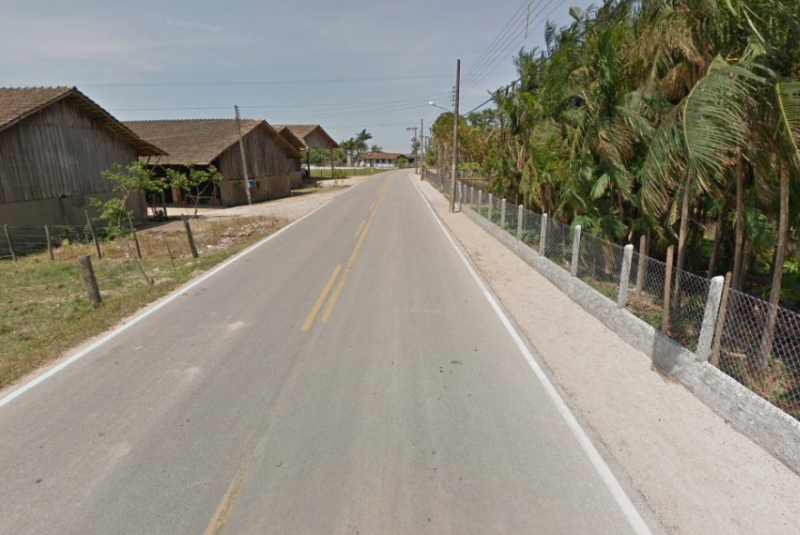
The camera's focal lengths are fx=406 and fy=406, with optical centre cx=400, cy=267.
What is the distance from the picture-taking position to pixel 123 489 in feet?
11.2

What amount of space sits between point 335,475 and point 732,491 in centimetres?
335

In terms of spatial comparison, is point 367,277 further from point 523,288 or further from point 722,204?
point 722,204

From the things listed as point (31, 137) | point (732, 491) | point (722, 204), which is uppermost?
point (31, 137)

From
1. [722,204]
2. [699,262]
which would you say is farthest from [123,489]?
[699,262]

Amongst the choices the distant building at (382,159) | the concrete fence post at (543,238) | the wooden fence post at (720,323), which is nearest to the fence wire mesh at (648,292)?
the wooden fence post at (720,323)

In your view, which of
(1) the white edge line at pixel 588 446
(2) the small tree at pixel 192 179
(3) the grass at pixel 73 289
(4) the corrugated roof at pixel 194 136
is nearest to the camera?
(1) the white edge line at pixel 588 446

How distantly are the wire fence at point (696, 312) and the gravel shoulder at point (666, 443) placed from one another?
788mm

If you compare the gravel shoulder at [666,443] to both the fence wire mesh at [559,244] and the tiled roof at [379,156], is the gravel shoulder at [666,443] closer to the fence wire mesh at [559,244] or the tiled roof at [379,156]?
the fence wire mesh at [559,244]

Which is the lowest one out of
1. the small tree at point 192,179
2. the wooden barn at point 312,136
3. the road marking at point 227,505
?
the road marking at point 227,505

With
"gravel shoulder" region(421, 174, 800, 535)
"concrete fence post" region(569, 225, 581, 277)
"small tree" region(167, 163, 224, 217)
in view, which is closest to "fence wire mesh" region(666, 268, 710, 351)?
"gravel shoulder" region(421, 174, 800, 535)

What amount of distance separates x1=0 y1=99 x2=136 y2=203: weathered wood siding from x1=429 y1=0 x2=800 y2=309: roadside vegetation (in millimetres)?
18656

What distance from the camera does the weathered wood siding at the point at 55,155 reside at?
51.2 feet

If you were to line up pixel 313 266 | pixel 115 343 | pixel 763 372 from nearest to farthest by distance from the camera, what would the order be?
pixel 763 372 → pixel 115 343 → pixel 313 266

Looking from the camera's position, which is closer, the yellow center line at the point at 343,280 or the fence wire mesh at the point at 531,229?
the yellow center line at the point at 343,280
